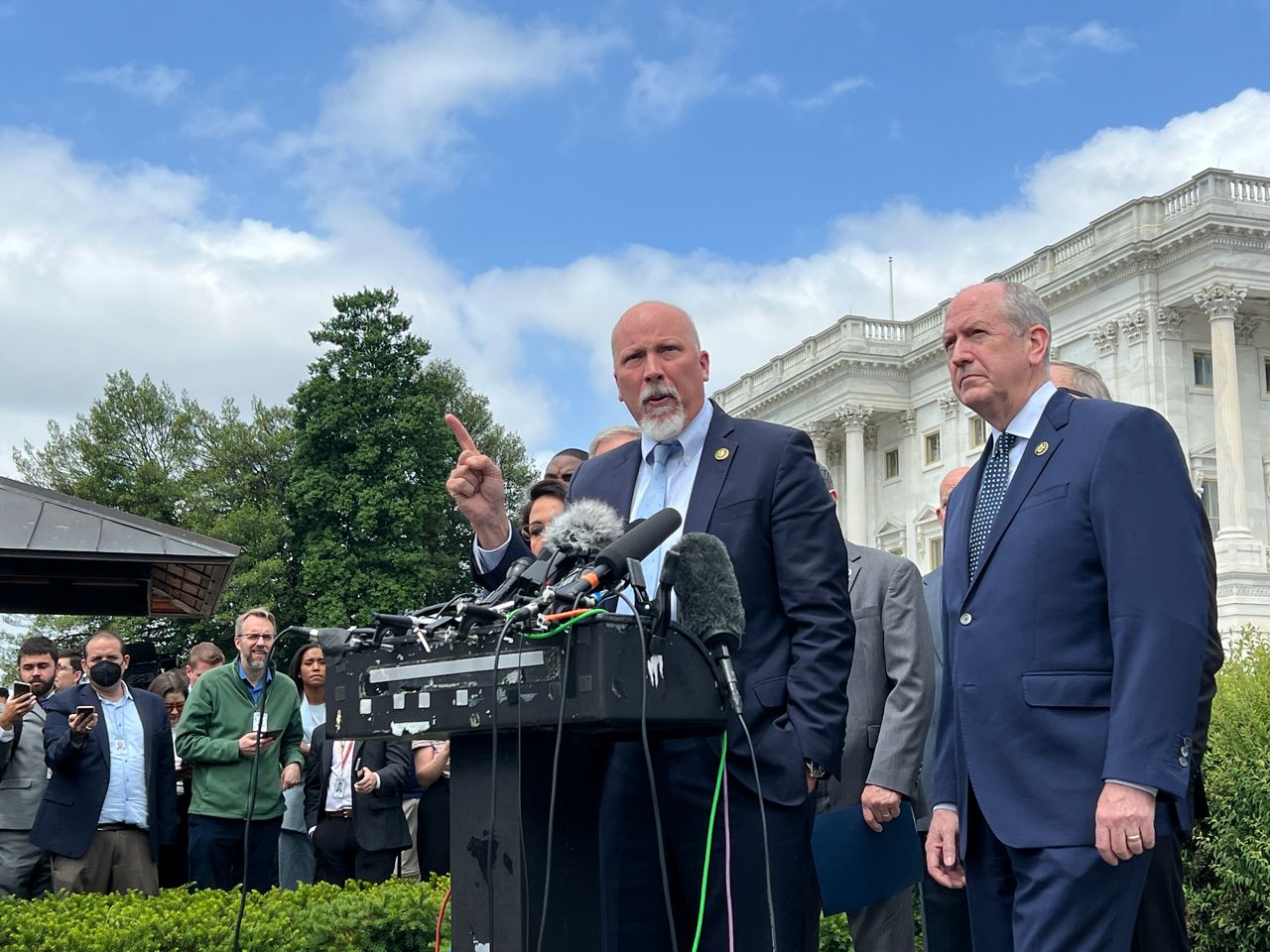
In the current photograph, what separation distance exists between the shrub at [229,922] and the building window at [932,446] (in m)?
55.9

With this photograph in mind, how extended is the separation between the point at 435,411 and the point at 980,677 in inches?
2003

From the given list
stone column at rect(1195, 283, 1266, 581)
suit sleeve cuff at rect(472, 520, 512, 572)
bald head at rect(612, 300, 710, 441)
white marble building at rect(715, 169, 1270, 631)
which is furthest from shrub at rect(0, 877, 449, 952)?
stone column at rect(1195, 283, 1266, 581)

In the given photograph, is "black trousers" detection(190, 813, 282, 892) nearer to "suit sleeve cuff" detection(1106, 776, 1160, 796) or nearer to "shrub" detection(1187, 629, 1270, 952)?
"shrub" detection(1187, 629, 1270, 952)

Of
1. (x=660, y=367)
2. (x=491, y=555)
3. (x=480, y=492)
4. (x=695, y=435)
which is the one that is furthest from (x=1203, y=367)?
(x=480, y=492)

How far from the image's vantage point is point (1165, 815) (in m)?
3.71

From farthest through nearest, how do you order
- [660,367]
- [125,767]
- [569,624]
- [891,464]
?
[891,464] < [125,767] < [660,367] < [569,624]

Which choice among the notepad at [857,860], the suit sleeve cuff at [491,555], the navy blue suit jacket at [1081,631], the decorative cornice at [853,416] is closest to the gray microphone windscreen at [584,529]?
the suit sleeve cuff at [491,555]

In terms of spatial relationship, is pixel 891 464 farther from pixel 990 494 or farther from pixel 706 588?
pixel 706 588

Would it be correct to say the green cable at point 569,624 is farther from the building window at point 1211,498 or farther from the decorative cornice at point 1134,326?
the decorative cornice at point 1134,326

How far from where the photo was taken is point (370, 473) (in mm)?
52938

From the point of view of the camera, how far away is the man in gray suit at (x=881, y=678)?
6391 mm

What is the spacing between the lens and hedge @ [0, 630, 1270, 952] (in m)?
6.71

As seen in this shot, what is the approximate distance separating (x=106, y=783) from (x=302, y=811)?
1534 mm

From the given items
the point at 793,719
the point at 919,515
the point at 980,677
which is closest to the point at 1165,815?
the point at 980,677
